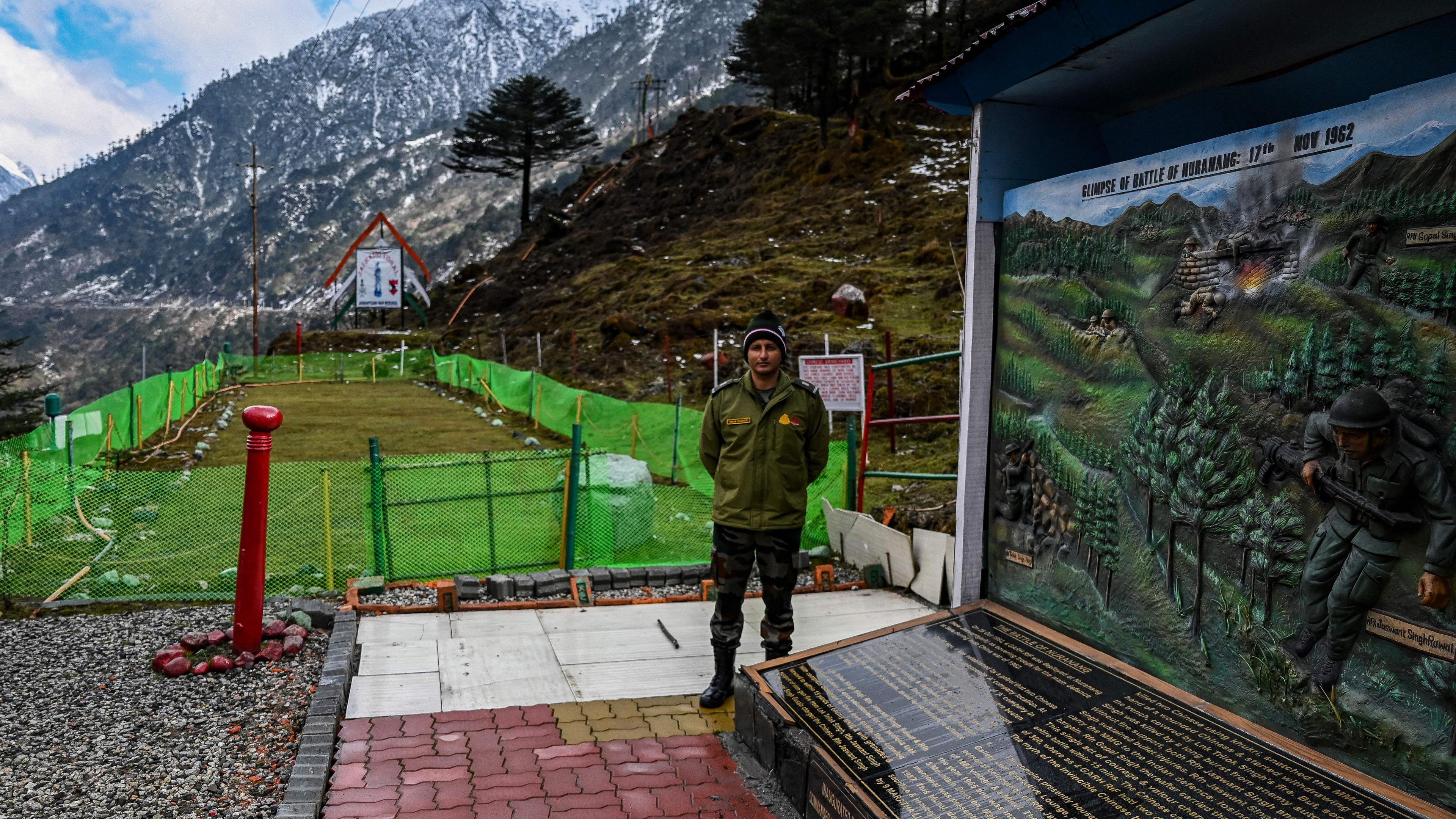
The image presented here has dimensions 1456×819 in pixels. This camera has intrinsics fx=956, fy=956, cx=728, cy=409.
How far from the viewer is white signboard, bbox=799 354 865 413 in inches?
448

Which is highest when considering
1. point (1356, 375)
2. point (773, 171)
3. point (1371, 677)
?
point (773, 171)

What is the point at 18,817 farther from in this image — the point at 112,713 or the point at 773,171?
the point at 773,171

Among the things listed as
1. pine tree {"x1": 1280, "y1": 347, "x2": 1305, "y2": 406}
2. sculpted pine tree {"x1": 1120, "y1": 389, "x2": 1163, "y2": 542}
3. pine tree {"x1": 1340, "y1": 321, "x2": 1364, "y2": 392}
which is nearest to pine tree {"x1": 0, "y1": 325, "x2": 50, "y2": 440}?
sculpted pine tree {"x1": 1120, "y1": 389, "x2": 1163, "y2": 542}

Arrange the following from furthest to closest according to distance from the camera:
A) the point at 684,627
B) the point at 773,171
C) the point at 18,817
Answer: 1. the point at 773,171
2. the point at 684,627
3. the point at 18,817

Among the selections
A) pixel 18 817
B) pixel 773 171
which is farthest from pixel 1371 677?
pixel 773 171

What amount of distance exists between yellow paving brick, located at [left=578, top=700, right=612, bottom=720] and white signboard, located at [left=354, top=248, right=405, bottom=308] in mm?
48198

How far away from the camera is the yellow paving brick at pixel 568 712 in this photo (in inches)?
202

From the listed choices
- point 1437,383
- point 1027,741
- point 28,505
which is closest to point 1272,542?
point 1437,383

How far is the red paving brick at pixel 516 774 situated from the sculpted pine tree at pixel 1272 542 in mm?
2280

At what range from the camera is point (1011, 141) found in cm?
554

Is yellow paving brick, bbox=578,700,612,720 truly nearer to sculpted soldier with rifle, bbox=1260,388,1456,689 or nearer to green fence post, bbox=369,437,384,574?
green fence post, bbox=369,437,384,574

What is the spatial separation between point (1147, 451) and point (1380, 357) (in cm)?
120

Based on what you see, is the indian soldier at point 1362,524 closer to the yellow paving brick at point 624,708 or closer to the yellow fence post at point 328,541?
the yellow paving brick at point 624,708

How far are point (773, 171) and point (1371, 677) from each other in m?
47.5
